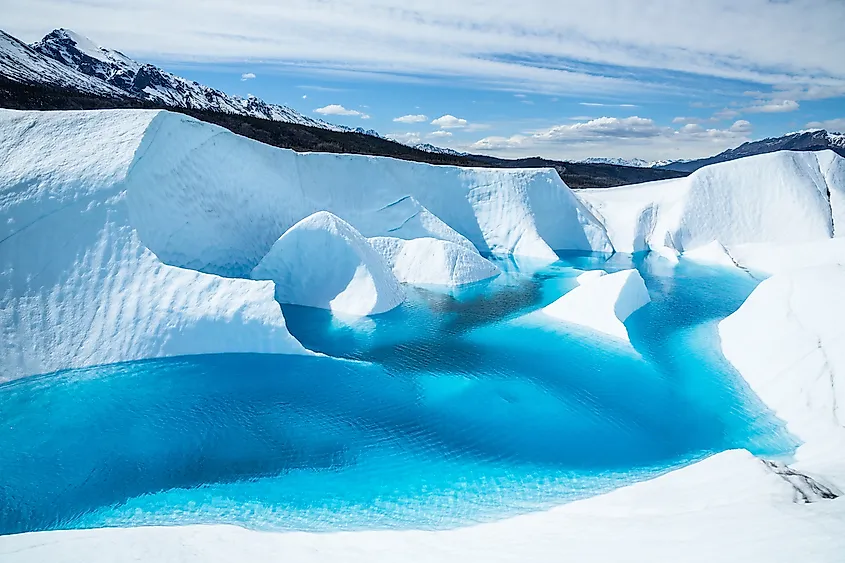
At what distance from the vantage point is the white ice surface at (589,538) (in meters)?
3.49

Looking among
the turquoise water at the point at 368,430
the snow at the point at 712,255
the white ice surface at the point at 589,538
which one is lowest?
the turquoise water at the point at 368,430

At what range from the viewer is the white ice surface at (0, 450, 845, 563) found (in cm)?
349

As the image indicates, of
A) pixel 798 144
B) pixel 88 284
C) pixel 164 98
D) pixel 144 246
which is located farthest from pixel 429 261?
pixel 798 144

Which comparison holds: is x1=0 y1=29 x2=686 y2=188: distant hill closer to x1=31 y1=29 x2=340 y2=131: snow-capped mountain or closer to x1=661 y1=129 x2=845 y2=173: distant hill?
x1=31 y1=29 x2=340 y2=131: snow-capped mountain

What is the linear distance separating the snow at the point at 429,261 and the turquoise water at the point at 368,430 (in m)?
5.39

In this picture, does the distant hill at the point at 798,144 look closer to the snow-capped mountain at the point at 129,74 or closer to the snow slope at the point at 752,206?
the snow slope at the point at 752,206

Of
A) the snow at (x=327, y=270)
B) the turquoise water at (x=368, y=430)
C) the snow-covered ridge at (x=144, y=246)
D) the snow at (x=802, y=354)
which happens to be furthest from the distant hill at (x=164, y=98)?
the snow at (x=802, y=354)

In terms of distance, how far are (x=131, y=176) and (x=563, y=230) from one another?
19.9 m

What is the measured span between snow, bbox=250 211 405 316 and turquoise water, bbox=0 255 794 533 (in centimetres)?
197

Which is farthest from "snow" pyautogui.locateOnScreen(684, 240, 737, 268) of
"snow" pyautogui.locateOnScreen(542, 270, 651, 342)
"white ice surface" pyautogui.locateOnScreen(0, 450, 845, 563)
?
"white ice surface" pyautogui.locateOnScreen(0, 450, 845, 563)

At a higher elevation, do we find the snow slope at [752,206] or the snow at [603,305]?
the snow slope at [752,206]

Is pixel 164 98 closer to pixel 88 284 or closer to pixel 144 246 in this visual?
pixel 144 246

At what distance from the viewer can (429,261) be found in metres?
17.3

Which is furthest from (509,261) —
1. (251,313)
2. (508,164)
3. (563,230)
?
(508,164)
